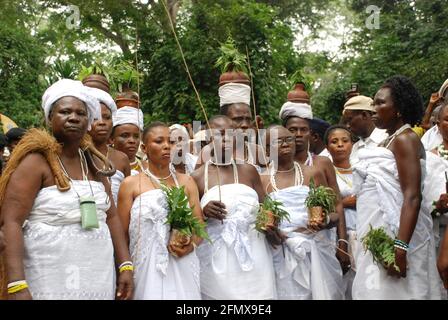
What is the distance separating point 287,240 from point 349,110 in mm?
2535

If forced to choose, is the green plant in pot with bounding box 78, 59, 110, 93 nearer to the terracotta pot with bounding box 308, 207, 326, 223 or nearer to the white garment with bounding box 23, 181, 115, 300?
the white garment with bounding box 23, 181, 115, 300

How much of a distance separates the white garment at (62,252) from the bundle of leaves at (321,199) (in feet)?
6.96

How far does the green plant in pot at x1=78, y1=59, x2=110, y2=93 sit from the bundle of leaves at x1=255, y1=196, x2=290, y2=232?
7.38ft

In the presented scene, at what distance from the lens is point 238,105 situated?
7438mm

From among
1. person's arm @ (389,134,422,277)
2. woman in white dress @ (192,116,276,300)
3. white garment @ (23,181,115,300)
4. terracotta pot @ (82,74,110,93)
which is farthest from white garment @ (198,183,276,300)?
terracotta pot @ (82,74,110,93)

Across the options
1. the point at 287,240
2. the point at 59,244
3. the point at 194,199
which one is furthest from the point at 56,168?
the point at 287,240

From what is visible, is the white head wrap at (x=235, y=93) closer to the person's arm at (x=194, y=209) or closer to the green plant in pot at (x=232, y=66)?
the green plant in pot at (x=232, y=66)

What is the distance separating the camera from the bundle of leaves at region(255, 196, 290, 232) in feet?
19.3

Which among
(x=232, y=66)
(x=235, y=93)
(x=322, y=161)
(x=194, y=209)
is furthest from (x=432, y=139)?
(x=194, y=209)

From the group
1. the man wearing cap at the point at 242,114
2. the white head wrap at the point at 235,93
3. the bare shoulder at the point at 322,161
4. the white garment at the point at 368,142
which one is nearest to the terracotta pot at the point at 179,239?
the man wearing cap at the point at 242,114

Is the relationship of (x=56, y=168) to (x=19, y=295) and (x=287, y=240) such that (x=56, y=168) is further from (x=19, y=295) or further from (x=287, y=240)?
(x=287, y=240)

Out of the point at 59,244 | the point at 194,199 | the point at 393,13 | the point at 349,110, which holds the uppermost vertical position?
the point at 393,13

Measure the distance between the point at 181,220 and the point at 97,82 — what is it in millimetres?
2208

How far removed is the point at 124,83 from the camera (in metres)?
7.83
